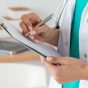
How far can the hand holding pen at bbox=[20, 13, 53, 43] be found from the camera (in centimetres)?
96

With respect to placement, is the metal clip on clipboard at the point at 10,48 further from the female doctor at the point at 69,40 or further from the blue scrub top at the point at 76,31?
the blue scrub top at the point at 76,31

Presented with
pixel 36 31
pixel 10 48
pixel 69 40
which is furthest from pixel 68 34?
pixel 10 48

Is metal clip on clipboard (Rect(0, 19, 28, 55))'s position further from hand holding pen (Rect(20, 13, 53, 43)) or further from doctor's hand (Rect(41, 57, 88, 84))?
doctor's hand (Rect(41, 57, 88, 84))

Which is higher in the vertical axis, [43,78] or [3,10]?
[3,10]

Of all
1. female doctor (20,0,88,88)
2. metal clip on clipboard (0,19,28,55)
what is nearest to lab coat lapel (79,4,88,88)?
female doctor (20,0,88,88)

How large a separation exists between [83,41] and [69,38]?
0.31ft

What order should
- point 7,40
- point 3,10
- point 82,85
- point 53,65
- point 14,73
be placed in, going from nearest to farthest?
point 53,65 → point 82,85 → point 14,73 → point 7,40 → point 3,10

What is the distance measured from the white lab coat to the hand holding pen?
68 mm

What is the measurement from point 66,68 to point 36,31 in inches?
7.9

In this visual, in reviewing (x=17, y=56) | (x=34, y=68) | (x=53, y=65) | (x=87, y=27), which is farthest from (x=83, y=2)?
(x=17, y=56)

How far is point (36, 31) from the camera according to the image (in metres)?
0.96

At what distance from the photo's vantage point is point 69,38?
3.36 ft

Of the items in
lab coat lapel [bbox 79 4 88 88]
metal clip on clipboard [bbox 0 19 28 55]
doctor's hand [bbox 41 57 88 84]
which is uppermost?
metal clip on clipboard [bbox 0 19 28 55]

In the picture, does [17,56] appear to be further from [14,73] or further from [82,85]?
[82,85]
